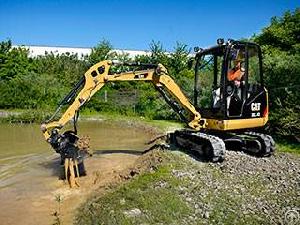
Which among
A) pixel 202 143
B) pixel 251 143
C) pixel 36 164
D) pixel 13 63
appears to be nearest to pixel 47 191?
pixel 36 164

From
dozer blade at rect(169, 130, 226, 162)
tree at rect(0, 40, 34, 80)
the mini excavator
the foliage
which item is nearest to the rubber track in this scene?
the mini excavator

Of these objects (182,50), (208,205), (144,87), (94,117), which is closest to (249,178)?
(208,205)

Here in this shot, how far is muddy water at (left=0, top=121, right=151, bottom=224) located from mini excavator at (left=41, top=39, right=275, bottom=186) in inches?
34.7

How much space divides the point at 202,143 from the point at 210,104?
116cm

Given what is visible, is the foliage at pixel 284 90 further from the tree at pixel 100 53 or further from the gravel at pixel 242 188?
the tree at pixel 100 53

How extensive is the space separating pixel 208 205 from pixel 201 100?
5.61m

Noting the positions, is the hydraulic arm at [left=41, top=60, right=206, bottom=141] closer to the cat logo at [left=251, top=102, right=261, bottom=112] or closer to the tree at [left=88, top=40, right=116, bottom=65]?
the cat logo at [left=251, top=102, right=261, bottom=112]

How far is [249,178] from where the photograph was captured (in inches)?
335

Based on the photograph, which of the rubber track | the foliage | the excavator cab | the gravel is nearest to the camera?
the gravel

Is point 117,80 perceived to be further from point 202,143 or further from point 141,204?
point 141,204

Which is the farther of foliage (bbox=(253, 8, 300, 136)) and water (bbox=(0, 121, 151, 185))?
foliage (bbox=(253, 8, 300, 136))

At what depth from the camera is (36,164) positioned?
37.8 feet

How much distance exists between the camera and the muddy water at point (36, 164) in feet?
24.8

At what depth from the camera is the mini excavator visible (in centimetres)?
957
